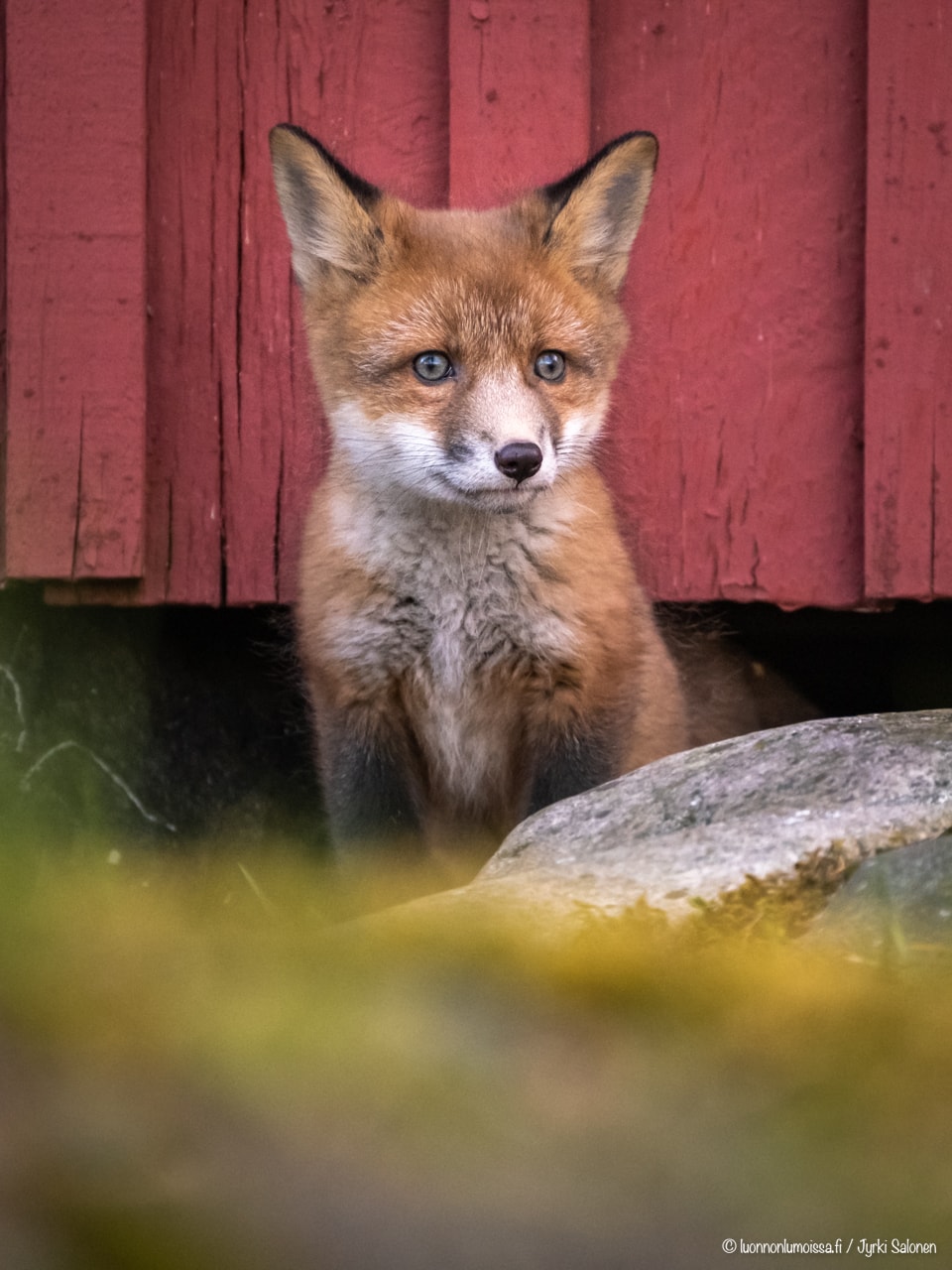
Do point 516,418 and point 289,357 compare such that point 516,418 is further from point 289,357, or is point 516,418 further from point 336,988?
point 336,988

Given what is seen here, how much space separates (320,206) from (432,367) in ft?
1.49

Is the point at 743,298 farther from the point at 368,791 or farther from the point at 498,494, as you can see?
the point at 368,791

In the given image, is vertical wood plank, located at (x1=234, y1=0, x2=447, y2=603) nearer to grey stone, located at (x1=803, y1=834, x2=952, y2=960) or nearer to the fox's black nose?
the fox's black nose

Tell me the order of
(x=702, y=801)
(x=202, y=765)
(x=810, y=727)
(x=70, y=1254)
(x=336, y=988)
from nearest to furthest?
(x=70, y=1254)
(x=336, y=988)
(x=702, y=801)
(x=810, y=727)
(x=202, y=765)

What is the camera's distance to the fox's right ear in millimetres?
2900

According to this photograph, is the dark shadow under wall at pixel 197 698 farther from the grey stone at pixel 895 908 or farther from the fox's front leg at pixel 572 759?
the grey stone at pixel 895 908

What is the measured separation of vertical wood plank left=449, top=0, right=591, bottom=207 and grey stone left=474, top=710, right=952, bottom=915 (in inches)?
68.2

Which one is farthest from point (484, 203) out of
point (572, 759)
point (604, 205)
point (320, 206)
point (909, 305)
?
point (572, 759)

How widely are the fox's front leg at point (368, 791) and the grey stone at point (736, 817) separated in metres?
0.55

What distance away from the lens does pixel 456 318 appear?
2.95m

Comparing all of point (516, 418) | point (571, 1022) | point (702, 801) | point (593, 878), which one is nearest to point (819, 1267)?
point (571, 1022)

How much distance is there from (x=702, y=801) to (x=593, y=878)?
51 cm

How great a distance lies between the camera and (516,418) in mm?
2805

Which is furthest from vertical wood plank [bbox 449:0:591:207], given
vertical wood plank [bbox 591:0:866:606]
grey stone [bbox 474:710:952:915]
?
grey stone [bbox 474:710:952:915]
